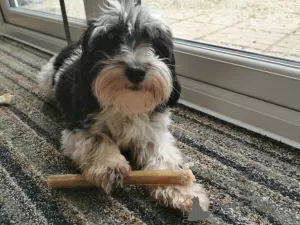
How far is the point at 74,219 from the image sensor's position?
0.96m

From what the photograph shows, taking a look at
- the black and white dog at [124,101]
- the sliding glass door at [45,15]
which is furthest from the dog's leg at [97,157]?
the sliding glass door at [45,15]

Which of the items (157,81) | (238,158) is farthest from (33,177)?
(238,158)

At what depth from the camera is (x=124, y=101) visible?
3.30 feet

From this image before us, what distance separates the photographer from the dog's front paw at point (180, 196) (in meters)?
0.97

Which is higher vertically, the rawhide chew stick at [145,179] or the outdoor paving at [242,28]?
the outdoor paving at [242,28]

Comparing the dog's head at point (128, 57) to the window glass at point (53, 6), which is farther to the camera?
the window glass at point (53, 6)

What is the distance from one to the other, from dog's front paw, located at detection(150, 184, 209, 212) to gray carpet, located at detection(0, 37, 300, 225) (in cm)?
3

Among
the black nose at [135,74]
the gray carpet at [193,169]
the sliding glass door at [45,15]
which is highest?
the black nose at [135,74]

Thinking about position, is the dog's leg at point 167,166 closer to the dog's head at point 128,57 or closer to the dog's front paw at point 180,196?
the dog's front paw at point 180,196

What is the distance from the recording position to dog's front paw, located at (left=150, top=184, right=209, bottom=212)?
A: 97cm

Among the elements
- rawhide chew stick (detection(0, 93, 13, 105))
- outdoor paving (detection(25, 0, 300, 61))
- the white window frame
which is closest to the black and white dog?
outdoor paving (detection(25, 0, 300, 61))

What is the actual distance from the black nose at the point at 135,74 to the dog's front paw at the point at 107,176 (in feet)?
0.97

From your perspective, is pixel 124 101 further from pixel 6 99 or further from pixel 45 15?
pixel 45 15

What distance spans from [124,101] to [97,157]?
0.24 m
